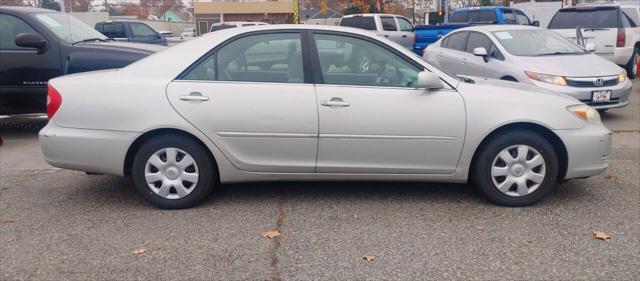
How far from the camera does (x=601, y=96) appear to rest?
7527 millimetres

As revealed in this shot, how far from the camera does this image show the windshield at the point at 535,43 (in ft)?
27.0

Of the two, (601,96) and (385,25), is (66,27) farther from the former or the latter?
(385,25)

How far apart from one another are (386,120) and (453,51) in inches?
235

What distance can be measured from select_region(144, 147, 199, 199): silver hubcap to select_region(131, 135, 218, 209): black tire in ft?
0.08

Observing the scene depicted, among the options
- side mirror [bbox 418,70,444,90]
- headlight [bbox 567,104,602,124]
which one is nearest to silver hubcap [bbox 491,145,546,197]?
headlight [bbox 567,104,602,124]

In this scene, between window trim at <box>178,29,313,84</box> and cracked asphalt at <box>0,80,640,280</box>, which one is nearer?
cracked asphalt at <box>0,80,640,280</box>

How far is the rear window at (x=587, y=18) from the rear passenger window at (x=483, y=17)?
274 cm

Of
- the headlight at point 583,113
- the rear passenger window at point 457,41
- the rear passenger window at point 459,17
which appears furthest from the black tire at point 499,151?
the rear passenger window at point 459,17

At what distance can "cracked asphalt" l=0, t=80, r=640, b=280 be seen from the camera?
337 cm

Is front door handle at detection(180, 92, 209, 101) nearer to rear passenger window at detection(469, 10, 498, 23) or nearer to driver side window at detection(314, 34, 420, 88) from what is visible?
driver side window at detection(314, 34, 420, 88)

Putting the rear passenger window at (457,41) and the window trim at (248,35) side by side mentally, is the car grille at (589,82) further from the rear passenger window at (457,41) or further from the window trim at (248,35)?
the window trim at (248,35)

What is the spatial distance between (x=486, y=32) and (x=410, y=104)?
5184 millimetres

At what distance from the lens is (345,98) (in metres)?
4.25

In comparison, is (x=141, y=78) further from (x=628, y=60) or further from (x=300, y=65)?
(x=628, y=60)
